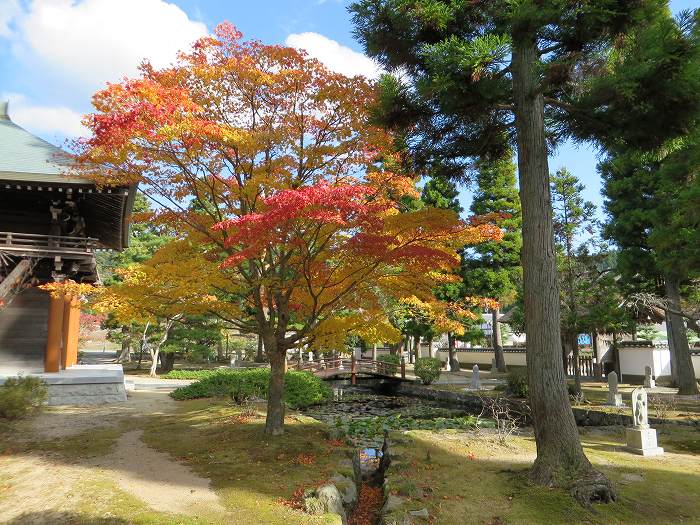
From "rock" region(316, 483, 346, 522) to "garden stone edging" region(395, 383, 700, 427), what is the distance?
26.6ft

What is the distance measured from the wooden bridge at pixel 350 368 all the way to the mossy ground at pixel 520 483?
16.9 m

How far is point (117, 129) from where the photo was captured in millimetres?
7227

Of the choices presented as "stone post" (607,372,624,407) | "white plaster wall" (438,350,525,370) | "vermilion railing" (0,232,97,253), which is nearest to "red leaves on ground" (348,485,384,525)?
"stone post" (607,372,624,407)

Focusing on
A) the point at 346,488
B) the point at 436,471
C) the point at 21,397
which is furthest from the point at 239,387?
the point at 346,488

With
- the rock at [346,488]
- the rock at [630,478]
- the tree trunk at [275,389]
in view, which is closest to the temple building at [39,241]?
the tree trunk at [275,389]

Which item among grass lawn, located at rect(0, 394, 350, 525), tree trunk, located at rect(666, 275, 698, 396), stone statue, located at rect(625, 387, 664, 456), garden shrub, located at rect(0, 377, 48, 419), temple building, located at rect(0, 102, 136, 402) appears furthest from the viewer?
tree trunk, located at rect(666, 275, 698, 396)

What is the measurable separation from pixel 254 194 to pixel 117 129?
245 cm

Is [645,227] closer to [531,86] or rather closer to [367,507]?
[531,86]

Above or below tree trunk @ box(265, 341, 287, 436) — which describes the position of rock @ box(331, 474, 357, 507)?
below

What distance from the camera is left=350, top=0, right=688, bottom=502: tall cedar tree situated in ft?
21.2

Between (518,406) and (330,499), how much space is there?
12.8m

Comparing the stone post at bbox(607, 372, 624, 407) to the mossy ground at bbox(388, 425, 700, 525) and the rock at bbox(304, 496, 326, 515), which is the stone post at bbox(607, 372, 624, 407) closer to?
the mossy ground at bbox(388, 425, 700, 525)

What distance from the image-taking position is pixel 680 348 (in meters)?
17.5

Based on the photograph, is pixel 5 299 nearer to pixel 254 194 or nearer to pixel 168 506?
pixel 254 194
